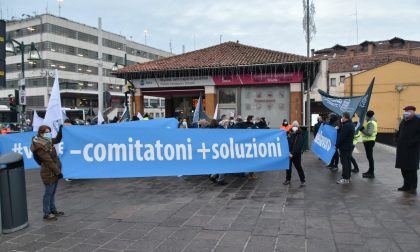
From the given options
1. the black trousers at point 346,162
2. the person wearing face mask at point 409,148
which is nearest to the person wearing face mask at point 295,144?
the black trousers at point 346,162

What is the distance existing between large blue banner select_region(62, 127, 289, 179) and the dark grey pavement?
1.75 ft

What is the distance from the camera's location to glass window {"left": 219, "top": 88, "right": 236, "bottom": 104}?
2086 cm

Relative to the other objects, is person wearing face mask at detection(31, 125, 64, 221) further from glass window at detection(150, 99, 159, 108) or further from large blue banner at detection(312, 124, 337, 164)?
glass window at detection(150, 99, 159, 108)

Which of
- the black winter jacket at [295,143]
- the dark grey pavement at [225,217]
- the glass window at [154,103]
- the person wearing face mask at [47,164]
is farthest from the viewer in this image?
the glass window at [154,103]

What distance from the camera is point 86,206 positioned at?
7023 mm

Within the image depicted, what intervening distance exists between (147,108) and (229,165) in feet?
213

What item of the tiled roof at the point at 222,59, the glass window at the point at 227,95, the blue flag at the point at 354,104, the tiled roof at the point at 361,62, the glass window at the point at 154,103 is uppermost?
the tiled roof at the point at 361,62

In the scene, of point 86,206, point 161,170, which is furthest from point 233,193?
point 86,206

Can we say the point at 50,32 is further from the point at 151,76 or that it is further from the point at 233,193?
the point at 233,193

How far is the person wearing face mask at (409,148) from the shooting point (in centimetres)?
760

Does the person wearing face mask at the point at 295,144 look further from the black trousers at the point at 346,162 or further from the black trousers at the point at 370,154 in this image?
the black trousers at the point at 370,154

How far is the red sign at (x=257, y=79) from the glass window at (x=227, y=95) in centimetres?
45

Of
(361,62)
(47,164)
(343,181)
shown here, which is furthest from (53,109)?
(361,62)

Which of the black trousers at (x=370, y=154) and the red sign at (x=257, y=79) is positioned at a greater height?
the red sign at (x=257, y=79)
